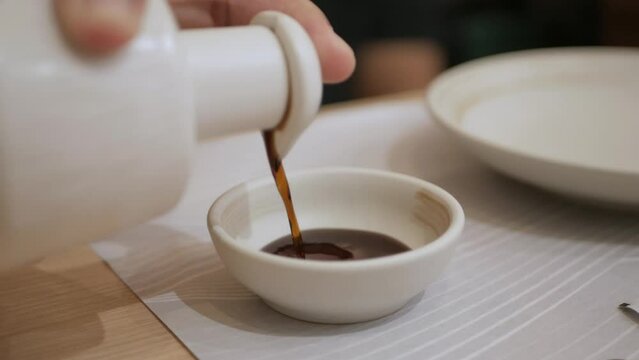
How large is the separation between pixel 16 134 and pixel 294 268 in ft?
0.65

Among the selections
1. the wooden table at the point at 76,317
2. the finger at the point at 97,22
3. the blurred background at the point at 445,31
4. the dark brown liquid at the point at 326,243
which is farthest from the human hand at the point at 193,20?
the blurred background at the point at 445,31

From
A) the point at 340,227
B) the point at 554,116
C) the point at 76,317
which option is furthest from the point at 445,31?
the point at 76,317

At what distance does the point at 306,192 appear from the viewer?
2.13 ft

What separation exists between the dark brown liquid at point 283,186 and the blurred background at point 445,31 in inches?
53.8

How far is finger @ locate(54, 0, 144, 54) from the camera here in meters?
0.38

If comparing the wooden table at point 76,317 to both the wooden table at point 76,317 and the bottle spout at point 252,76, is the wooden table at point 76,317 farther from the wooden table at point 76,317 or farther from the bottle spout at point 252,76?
the bottle spout at point 252,76

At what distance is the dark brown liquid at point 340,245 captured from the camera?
1.94ft

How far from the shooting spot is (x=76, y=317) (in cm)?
56

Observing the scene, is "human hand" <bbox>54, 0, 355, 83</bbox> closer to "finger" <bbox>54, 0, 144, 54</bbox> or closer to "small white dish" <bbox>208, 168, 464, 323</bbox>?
"finger" <bbox>54, 0, 144, 54</bbox>

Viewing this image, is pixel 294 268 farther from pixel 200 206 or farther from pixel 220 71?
pixel 200 206

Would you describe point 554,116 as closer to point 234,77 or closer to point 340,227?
point 340,227

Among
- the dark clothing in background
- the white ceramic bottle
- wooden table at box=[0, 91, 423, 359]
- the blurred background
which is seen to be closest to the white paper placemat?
wooden table at box=[0, 91, 423, 359]

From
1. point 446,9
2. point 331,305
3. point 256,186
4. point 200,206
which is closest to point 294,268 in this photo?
point 331,305

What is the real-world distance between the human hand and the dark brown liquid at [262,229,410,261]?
133 millimetres
